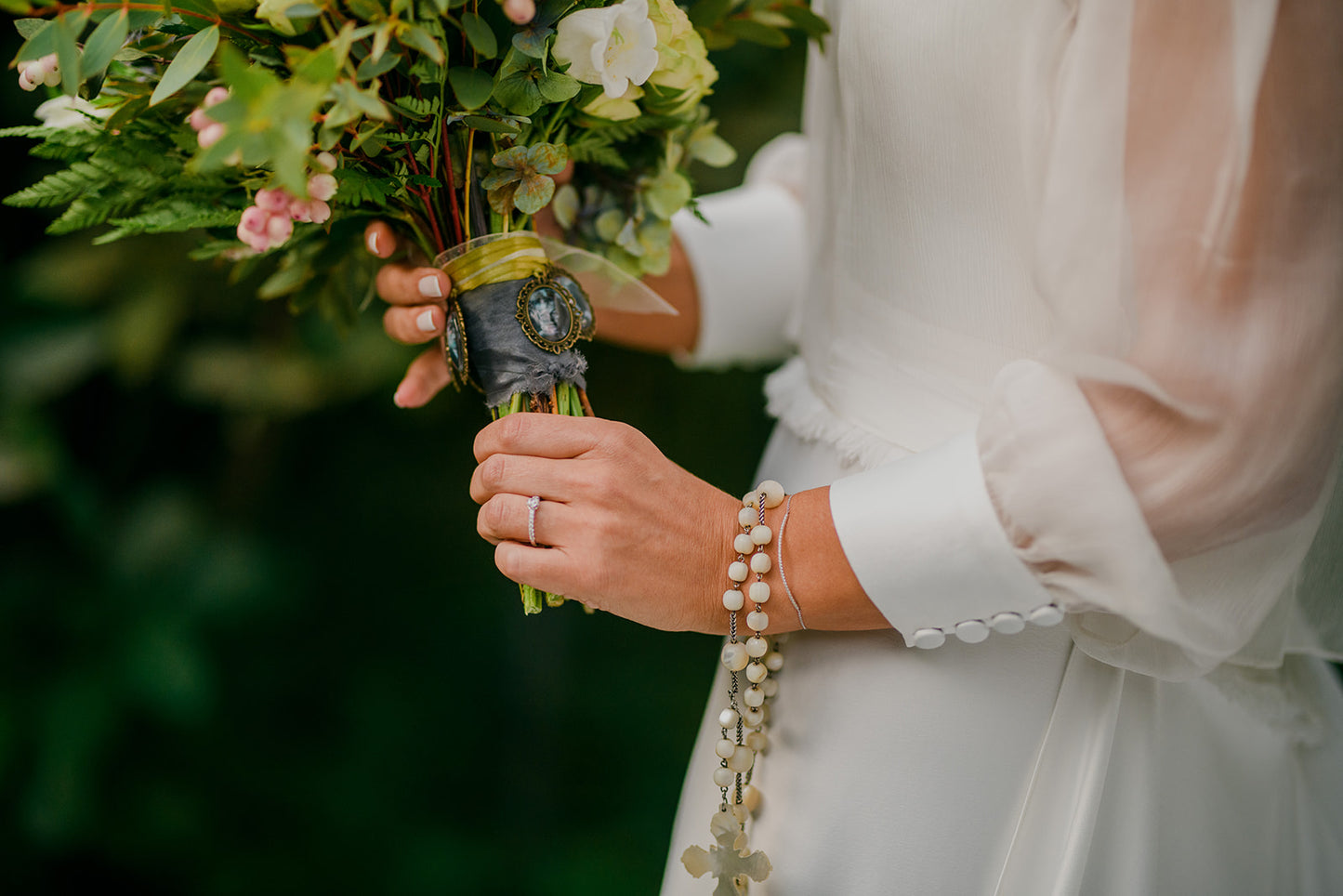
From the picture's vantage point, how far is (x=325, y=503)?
1.77m

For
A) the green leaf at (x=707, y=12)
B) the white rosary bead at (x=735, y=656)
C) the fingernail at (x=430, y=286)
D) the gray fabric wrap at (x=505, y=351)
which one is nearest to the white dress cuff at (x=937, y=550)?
the white rosary bead at (x=735, y=656)

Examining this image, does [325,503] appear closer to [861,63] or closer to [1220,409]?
[861,63]

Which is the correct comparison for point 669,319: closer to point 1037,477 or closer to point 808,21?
point 808,21

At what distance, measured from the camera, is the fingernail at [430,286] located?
2.25 ft

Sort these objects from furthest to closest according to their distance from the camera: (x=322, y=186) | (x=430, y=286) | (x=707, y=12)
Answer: (x=707, y=12)
(x=430, y=286)
(x=322, y=186)

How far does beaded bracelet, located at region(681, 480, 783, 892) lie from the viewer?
0.63 meters

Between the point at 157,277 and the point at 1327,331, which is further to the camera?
the point at 157,277

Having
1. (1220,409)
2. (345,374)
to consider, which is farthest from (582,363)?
(345,374)

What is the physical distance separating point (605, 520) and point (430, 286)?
0.23m

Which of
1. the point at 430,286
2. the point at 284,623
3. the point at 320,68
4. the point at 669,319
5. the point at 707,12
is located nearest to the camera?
the point at 320,68

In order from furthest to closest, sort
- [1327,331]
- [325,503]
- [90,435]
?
[325,503] → [90,435] → [1327,331]

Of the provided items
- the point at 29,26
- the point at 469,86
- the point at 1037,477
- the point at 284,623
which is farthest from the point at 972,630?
the point at 284,623

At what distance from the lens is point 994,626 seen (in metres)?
0.60

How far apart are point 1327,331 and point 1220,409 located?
0.07 m
